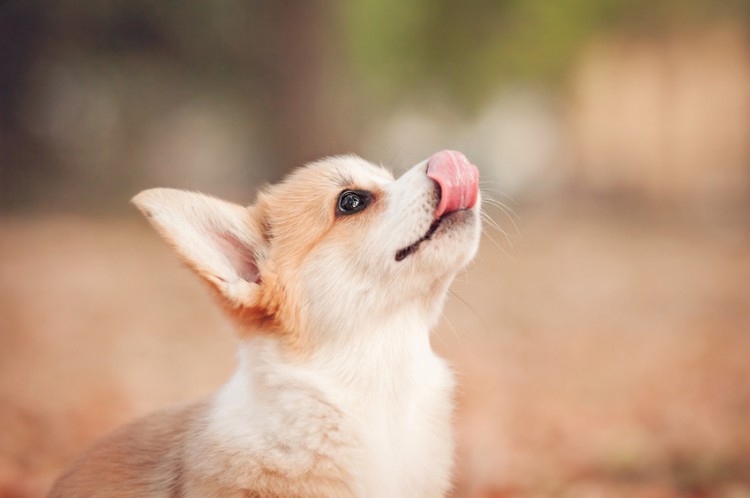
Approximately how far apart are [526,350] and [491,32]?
8.30ft

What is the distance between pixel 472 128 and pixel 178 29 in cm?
219

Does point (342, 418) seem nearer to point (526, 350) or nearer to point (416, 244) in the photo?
point (416, 244)

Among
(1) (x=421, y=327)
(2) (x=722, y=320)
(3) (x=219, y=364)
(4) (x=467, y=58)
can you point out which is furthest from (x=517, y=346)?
(1) (x=421, y=327)

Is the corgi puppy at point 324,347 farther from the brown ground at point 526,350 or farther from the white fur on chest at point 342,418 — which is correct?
the brown ground at point 526,350

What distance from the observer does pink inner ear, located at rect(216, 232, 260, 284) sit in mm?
2186

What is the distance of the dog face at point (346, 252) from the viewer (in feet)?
6.68

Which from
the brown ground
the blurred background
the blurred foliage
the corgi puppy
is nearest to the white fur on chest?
the corgi puppy

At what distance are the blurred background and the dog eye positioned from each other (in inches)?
92.1

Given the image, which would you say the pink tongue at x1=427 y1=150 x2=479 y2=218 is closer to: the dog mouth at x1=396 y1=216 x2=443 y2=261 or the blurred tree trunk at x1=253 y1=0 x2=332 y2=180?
the dog mouth at x1=396 y1=216 x2=443 y2=261

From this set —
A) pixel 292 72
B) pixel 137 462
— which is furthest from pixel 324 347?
pixel 292 72

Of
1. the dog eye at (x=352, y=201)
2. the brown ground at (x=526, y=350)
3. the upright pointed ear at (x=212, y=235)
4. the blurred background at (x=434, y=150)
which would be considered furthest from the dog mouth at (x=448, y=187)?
the blurred background at (x=434, y=150)

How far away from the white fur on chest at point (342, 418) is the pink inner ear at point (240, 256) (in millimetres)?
220

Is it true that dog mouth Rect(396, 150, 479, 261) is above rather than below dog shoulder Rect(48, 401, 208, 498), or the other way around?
above

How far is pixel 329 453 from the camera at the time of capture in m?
1.99
